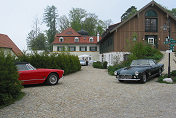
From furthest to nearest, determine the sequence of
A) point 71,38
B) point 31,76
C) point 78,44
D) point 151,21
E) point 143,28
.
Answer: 1. point 71,38
2. point 78,44
3. point 151,21
4. point 143,28
5. point 31,76

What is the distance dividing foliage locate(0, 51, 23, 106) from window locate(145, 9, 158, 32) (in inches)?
1027

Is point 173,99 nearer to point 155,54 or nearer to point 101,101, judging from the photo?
point 101,101

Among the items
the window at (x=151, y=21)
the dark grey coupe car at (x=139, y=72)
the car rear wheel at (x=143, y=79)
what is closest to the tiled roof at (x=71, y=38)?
the window at (x=151, y=21)

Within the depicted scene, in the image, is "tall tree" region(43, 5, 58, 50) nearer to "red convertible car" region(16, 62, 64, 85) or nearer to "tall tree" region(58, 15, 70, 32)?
"tall tree" region(58, 15, 70, 32)

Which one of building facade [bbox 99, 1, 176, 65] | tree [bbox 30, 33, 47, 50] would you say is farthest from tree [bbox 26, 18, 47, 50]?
building facade [bbox 99, 1, 176, 65]

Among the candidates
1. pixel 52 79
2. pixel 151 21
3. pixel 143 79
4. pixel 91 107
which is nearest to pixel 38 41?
pixel 151 21

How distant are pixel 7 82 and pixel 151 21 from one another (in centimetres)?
2734

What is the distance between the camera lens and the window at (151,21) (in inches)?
1168

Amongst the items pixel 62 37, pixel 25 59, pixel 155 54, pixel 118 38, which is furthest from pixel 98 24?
pixel 25 59

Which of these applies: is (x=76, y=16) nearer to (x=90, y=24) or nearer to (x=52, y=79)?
(x=90, y=24)

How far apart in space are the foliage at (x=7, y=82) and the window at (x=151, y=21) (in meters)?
26.1

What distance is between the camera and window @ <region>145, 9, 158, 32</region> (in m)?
29.7

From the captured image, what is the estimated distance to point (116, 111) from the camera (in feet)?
18.4

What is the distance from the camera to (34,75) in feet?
33.3
